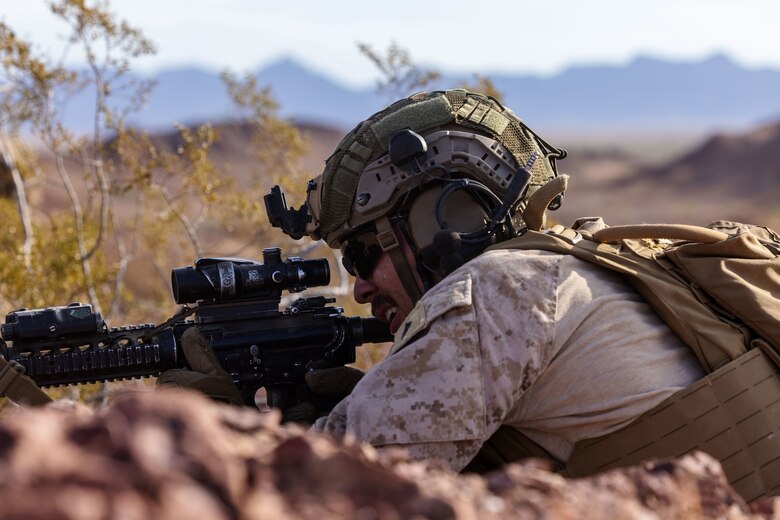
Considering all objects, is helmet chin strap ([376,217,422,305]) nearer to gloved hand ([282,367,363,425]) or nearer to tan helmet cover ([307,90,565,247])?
tan helmet cover ([307,90,565,247])

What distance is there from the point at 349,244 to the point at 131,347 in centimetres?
84

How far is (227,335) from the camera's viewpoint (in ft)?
12.3

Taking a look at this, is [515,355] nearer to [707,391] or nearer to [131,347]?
[707,391]

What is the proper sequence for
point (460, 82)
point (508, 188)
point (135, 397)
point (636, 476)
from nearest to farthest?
point (135, 397)
point (636, 476)
point (508, 188)
point (460, 82)

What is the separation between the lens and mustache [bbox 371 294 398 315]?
370cm

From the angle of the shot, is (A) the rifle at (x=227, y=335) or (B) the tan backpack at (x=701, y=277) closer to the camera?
(B) the tan backpack at (x=701, y=277)

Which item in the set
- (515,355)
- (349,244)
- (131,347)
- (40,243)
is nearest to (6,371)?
(131,347)

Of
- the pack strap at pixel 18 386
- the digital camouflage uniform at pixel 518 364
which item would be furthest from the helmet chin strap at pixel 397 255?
the pack strap at pixel 18 386

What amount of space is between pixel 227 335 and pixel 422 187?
2.94 feet

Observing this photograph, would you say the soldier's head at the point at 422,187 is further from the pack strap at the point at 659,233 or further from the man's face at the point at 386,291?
the pack strap at the point at 659,233

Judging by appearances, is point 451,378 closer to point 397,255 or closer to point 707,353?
point 707,353

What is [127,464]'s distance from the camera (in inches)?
56.2

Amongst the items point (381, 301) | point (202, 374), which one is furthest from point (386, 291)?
point (202, 374)

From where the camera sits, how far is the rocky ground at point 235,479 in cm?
136
